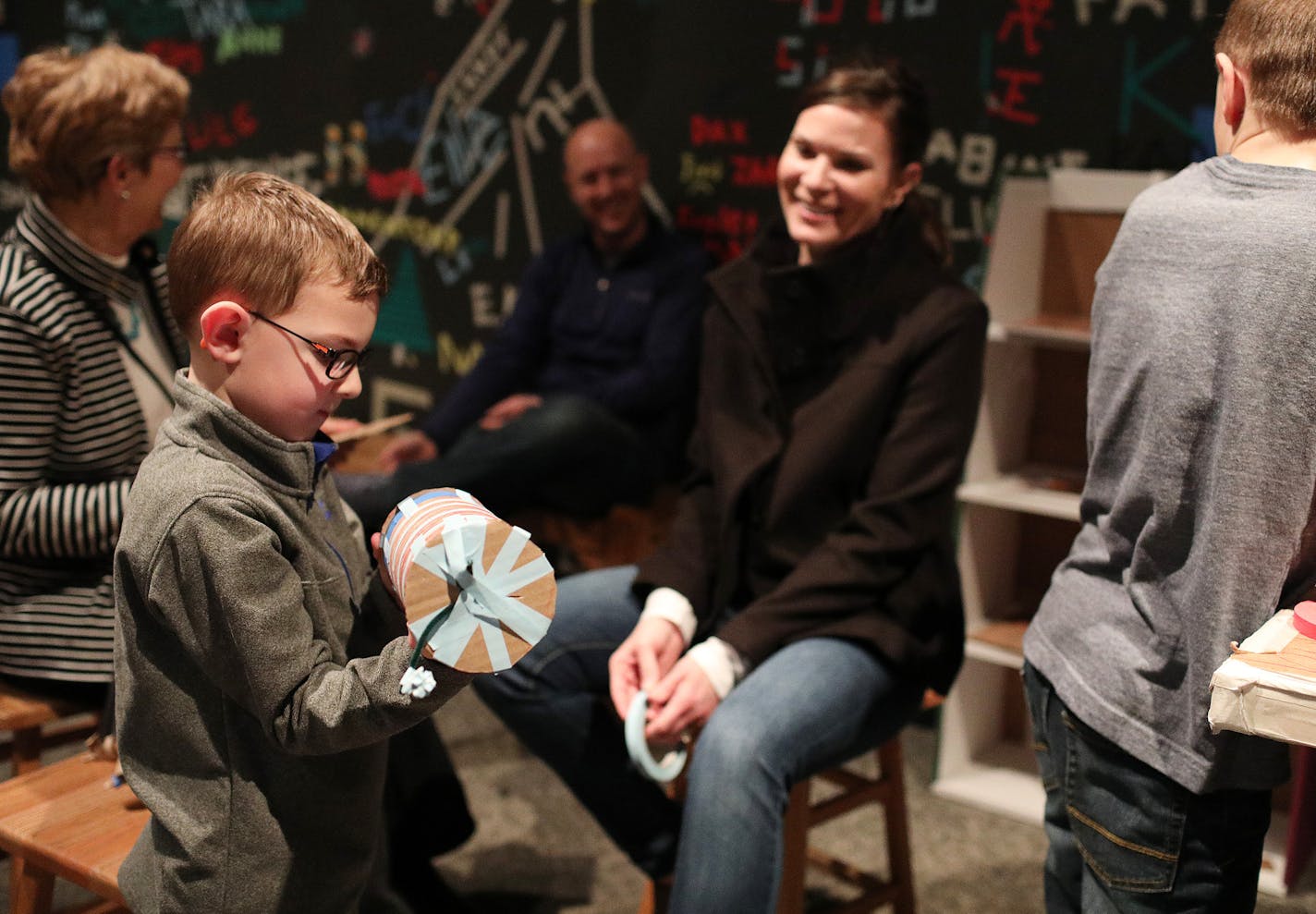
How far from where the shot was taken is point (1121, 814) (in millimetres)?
1321

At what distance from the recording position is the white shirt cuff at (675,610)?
6.29 ft

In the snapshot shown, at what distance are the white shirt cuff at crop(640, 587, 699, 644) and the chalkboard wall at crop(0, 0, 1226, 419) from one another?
1117 mm

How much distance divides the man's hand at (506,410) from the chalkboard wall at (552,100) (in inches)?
26.3

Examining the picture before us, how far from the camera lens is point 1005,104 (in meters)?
2.81

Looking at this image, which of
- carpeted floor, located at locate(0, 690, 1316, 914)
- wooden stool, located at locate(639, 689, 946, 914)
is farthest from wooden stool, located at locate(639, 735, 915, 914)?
carpeted floor, located at locate(0, 690, 1316, 914)

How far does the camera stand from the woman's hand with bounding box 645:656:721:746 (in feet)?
5.65

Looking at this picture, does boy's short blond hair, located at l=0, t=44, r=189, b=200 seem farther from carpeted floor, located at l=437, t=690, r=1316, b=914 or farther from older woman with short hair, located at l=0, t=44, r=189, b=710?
carpeted floor, located at l=437, t=690, r=1316, b=914

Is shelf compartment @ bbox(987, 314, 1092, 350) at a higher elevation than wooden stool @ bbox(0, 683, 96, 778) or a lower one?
higher

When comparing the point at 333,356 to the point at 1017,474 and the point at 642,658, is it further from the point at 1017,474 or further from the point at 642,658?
the point at 1017,474

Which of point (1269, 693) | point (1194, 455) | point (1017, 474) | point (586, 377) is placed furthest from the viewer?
point (586, 377)

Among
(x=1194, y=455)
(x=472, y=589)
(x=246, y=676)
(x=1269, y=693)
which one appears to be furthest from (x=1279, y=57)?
(x=246, y=676)

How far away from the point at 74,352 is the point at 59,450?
0.14m

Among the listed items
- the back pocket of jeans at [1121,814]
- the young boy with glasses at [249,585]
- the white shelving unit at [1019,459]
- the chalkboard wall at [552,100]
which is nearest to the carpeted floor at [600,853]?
the white shelving unit at [1019,459]

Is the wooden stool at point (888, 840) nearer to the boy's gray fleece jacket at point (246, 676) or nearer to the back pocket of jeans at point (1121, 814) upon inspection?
the back pocket of jeans at point (1121, 814)
